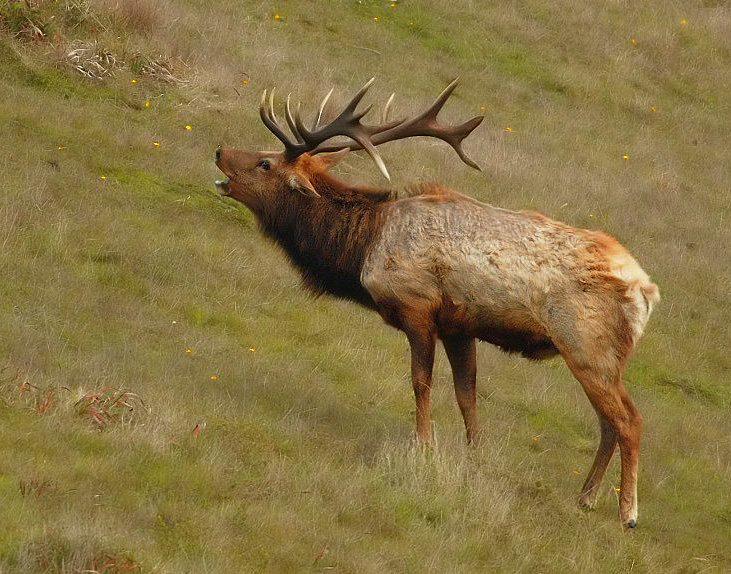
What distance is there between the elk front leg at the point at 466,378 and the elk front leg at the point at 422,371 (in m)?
0.54

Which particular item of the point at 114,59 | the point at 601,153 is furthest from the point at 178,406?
the point at 601,153

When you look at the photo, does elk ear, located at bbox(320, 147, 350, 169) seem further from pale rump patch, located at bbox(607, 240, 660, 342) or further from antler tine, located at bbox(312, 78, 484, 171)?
pale rump patch, located at bbox(607, 240, 660, 342)

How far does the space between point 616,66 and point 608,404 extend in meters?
14.2

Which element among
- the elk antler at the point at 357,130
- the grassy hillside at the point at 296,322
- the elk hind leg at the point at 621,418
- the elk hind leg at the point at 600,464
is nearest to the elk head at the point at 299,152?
the elk antler at the point at 357,130

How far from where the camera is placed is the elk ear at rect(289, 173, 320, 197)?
10297mm

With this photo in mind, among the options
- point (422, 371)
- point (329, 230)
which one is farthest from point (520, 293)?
point (329, 230)

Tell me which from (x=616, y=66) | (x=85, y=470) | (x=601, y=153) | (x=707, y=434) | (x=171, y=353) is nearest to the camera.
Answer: (x=85, y=470)

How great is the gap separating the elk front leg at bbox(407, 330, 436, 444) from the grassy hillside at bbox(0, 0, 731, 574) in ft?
0.78

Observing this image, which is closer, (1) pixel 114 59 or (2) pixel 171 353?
(2) pixel 171 353

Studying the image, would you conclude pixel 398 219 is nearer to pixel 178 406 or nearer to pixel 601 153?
pixel 178 406

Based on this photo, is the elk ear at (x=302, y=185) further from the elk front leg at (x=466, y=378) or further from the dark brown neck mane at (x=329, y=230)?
the elk front leg at (x=466, y=378)

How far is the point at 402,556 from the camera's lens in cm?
707

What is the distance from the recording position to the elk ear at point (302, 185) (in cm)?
1030

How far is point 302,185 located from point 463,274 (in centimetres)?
176
